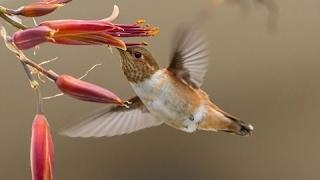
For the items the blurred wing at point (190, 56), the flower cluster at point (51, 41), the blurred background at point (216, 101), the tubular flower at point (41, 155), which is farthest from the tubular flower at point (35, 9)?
the blurred background at point (216, 101)

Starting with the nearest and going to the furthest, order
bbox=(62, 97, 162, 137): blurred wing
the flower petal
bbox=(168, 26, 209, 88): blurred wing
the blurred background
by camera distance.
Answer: the flower petal < bbox=(168, 26, 209, 88): blurred wing < bbox=(62, 97, 162, 137): blurred wing < the blurred background

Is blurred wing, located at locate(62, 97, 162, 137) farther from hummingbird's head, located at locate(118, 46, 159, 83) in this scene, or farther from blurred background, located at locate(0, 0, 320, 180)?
blurred background, located at locate(0, 0, 320, 180)

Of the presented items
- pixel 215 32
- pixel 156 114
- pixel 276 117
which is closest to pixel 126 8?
pixel 215 32

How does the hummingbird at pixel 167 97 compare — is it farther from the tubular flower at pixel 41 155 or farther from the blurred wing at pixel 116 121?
the tubular flower at pixel 41 155

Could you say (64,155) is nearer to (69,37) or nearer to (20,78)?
(20,78)

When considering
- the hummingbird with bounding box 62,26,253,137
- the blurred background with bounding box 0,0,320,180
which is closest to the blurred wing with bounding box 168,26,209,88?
the hummingbird with bounding box 62,26,253,137

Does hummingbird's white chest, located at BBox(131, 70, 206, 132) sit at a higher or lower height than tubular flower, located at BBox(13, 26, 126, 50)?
lower

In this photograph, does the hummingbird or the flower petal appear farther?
the hummingbird
